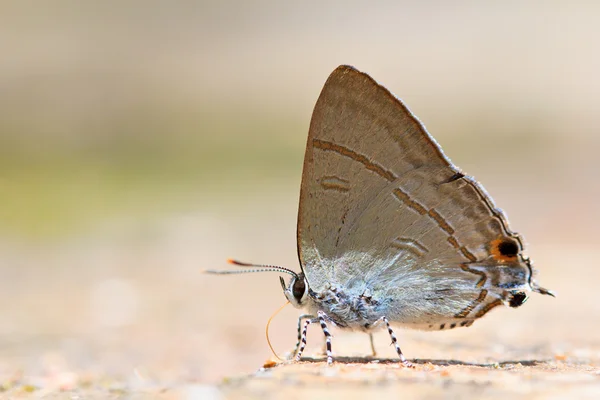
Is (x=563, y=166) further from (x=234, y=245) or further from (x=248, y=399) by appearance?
(x=248, y=399)

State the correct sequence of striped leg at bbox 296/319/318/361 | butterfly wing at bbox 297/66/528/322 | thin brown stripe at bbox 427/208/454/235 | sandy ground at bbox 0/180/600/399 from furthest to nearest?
thin brown stripe at bbox 427/208/454/235
butterfly wing at bbox 297/66/528/322
striped leg at bbox 296/319/318/361
sandy ground at bbox 0/180/600/399

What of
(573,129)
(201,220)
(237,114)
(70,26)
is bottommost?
(201,220)

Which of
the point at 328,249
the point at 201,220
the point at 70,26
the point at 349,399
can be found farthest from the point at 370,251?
the point at 70,26

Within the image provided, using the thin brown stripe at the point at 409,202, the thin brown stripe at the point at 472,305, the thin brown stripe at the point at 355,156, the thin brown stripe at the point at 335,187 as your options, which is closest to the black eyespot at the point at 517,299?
the thin brown stripe at the point at 472,305

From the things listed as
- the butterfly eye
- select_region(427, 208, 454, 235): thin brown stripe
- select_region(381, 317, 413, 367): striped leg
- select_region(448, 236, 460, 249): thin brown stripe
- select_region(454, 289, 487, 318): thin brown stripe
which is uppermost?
select_region(427, 208, 454, 235): thin brown stripe

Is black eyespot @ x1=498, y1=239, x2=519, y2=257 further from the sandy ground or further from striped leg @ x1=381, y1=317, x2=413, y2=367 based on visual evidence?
striped leg @ x1=381, y1=317, x2=413, y2=367

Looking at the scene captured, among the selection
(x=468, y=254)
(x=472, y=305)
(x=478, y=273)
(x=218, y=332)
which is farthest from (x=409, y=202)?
(x=218, y=332)

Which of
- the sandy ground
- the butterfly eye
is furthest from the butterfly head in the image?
the butterfly eye

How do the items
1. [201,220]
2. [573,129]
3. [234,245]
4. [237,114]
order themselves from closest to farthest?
[234,245] → [201,220] → [573,129] → [237,114]
